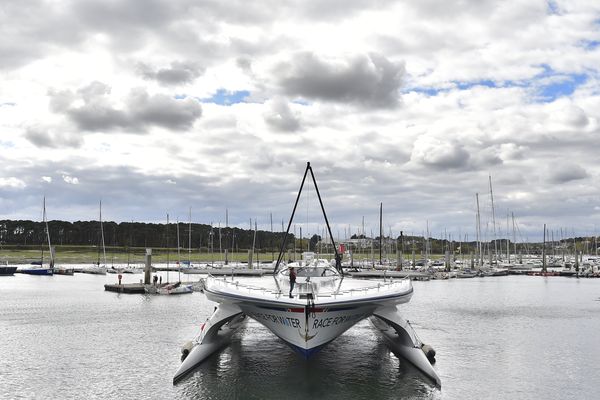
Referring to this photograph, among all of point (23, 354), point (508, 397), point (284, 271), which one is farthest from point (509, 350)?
Answer: point (23, 354)

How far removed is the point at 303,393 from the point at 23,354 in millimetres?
17832

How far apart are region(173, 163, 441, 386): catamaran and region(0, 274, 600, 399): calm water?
3.00 feet

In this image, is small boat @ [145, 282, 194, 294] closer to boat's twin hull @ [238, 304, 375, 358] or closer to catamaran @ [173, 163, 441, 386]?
catamaran @ [173, 163, 441, 386]

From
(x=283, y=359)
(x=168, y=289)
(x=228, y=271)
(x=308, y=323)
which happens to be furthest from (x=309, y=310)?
(x=228, y=271)

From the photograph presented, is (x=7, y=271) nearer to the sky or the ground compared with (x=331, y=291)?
nearer to the ground

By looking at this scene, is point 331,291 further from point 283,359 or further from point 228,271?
point 228,271

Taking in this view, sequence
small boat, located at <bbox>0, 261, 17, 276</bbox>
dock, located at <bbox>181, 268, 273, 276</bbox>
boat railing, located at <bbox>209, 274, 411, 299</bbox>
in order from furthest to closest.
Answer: small boat, located at <bbox>0, 261, 17, 276</bbox> → dock, located at <bbox>181, 268, 273, 276</bbox> → boat railing, located at <bbox>209, 274, 411, 299</bbox>

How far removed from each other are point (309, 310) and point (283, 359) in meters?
7.37

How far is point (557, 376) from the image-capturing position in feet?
83.1

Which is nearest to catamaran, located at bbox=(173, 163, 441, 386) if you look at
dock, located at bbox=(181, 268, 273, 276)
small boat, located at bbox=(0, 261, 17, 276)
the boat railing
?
the boat railing

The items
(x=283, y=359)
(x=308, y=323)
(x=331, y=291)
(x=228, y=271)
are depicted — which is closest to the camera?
(x=308, y=323)

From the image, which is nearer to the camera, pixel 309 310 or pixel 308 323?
pixel 309 310

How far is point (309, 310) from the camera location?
21891 millimetres

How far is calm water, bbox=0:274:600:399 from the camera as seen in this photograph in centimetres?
2231
